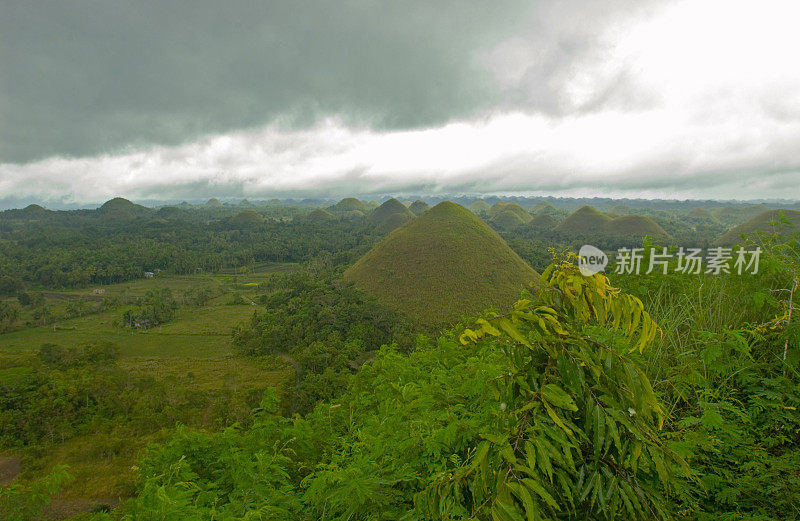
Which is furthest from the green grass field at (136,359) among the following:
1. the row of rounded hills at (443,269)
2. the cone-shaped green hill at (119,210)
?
the cone-shaped green hill at (119,210)

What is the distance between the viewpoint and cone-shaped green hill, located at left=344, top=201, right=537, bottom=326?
1503 inches

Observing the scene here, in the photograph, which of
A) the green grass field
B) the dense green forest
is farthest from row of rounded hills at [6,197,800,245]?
the green grass field

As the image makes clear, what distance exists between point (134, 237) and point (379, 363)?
5035 inches

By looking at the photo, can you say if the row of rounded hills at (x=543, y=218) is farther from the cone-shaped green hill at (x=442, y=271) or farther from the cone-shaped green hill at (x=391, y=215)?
the cone-shaped green hill at (x=442, y=271)

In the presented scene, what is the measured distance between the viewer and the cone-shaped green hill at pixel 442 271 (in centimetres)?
3819

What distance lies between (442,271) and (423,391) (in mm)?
40858

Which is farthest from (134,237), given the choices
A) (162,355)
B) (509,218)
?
(509,218)

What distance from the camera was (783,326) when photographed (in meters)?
3.14

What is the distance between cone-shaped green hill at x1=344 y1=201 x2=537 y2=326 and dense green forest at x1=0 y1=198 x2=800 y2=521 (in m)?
0.37

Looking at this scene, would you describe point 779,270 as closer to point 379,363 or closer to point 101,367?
point 379,363

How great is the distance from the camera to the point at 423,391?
3.94m

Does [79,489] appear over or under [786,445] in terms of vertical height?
under

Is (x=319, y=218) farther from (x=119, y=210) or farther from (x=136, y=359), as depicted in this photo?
(x=136, y=359)

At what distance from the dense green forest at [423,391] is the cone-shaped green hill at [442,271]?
37cm
